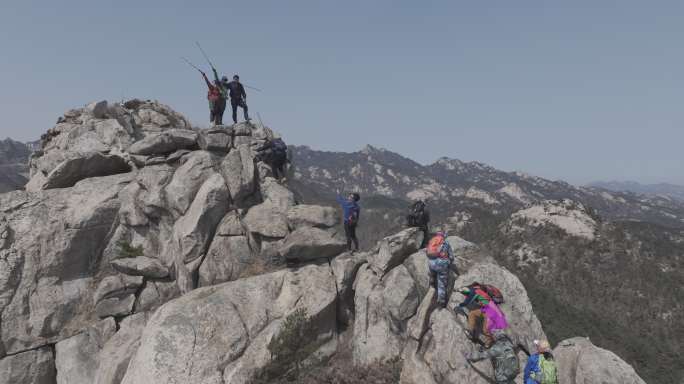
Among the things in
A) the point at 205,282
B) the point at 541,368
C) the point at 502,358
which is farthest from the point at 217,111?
the point at 541,368

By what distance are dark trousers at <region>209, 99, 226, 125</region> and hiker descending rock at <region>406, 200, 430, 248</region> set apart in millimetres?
18878

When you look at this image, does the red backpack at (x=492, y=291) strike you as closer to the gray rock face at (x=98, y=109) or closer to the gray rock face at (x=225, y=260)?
the gray rock face at (x=225, y=260)

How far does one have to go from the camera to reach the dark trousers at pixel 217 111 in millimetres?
31031

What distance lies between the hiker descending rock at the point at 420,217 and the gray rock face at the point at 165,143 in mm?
17622

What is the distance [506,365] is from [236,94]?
27507 mm

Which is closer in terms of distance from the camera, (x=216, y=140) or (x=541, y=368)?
(x=541, y=368)

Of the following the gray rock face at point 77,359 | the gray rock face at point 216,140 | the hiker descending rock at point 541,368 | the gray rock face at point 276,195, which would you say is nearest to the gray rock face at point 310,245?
the gray rock face at point 276,195

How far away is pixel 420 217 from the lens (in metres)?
21.9

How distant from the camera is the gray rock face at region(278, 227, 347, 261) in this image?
21.0 meters

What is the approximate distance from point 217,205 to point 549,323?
395ft

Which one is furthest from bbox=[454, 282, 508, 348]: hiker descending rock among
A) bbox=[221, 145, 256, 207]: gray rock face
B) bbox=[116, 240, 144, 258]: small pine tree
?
bbox=[116, 240, 144, 258]: small pine tree

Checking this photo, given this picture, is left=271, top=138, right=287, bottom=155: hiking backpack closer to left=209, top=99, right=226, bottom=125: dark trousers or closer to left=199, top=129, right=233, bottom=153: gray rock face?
left=199, top=129, right=233, bottom=153: gray rock face

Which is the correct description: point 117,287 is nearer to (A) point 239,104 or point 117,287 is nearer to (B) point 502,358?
(A) point 239,104

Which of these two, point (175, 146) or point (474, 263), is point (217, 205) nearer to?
point (175, 146)
